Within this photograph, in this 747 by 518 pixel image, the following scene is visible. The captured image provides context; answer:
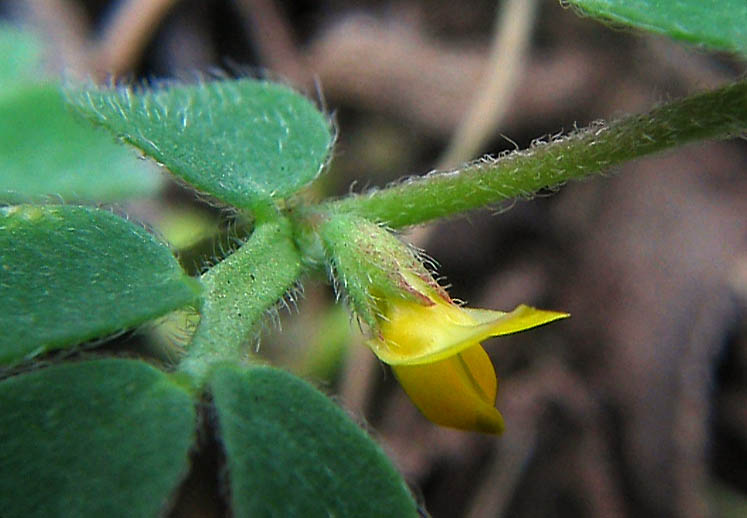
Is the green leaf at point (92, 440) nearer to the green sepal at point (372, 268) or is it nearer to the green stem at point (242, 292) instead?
the green stem at point (242, 292)

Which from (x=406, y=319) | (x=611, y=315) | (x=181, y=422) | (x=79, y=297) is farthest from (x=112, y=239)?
(x=611, y=315)

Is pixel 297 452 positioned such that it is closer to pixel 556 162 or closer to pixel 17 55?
pixel 556 162

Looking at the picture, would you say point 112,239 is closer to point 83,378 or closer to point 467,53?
point 83,378

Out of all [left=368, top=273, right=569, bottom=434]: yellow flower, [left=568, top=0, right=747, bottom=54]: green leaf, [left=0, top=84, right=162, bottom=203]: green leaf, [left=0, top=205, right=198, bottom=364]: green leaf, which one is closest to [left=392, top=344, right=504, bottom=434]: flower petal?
[left=368, top=273, right=569, bottom=434]: yellow flower

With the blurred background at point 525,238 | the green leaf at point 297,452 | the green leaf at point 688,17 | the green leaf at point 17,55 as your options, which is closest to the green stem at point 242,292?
the green leaf at point 297,452

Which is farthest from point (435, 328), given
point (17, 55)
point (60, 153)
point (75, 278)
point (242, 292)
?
point (17, 55)

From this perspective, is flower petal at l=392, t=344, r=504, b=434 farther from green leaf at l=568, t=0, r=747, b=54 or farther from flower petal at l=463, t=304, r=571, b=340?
green leaf at l=568, t=0, r=747, b=54
